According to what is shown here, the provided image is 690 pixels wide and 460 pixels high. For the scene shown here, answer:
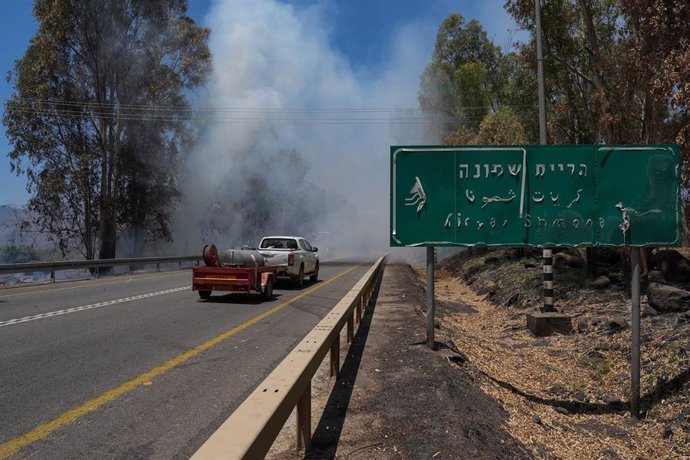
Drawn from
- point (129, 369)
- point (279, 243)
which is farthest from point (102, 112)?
point (129, 369)

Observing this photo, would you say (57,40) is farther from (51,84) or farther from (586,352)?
(586,352)

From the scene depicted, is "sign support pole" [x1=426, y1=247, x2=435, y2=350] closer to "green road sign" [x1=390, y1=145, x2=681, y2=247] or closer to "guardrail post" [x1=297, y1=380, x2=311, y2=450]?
"green road sign" [x1=390, y1=145, x2=681, y2=247]

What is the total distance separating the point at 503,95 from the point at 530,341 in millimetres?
21751

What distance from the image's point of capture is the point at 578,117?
19125 mm

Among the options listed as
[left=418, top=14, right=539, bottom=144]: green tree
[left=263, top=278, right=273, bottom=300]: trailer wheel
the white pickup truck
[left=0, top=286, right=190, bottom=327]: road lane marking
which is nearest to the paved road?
[left=0, top=286, right=190, bottom=327]: road lane marking

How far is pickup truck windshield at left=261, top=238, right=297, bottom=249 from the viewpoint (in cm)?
1803

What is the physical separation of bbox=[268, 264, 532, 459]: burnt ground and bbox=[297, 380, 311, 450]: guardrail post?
8cm

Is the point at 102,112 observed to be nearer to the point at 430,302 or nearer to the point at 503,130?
the point at 503,130

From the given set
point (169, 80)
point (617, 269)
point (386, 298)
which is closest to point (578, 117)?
point (617, 269)

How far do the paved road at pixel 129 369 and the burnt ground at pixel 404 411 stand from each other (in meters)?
0.91

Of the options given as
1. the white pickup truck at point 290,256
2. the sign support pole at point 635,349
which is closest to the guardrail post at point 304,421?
the sign support pole at point 635,349

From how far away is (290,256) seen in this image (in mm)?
16562

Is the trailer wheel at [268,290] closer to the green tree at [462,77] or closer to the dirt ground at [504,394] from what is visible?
the dirt ground at [504,394]

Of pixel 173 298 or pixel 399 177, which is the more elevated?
pixel 399 177
